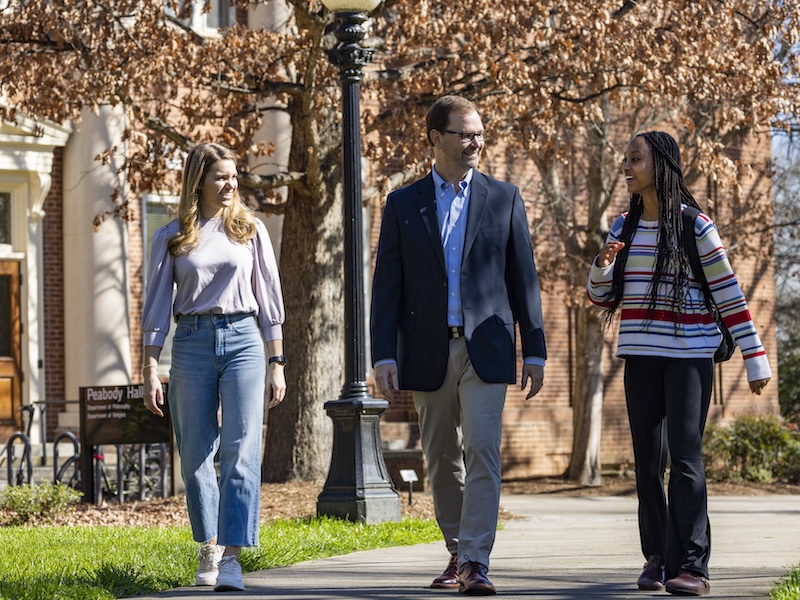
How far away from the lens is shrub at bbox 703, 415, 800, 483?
19.1 metres

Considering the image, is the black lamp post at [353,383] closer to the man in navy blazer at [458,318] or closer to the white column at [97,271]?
the man in navy blazer at [458,318]

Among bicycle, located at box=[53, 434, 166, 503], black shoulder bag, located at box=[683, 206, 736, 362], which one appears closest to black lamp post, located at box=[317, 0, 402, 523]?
bicycle, located at box=[53, 434, 166, 503]

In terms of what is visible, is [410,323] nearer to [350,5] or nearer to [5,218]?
[350,5]

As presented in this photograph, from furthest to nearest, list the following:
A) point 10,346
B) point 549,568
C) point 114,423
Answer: point 10,346 < point 114,423 < point 549,568

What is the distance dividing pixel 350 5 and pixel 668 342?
5561mm

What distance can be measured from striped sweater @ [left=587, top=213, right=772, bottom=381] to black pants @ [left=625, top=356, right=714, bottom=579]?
0.07 m

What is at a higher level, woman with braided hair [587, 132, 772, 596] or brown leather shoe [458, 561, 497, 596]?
woman with braided hair [587, 132, 772, 596]

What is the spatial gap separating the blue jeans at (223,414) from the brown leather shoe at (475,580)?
1014mm

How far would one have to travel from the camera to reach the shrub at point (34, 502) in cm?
1107

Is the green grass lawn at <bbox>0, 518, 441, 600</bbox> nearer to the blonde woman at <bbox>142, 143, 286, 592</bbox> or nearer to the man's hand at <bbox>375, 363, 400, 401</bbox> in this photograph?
the blonde woman at <bbox>142, 143, 286, 592</bbox>

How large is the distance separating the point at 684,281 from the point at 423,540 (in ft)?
12.8

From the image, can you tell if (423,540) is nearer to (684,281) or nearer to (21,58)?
(684,281)

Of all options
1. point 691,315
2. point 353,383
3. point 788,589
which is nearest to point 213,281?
point 691,315

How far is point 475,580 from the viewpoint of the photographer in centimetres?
573
